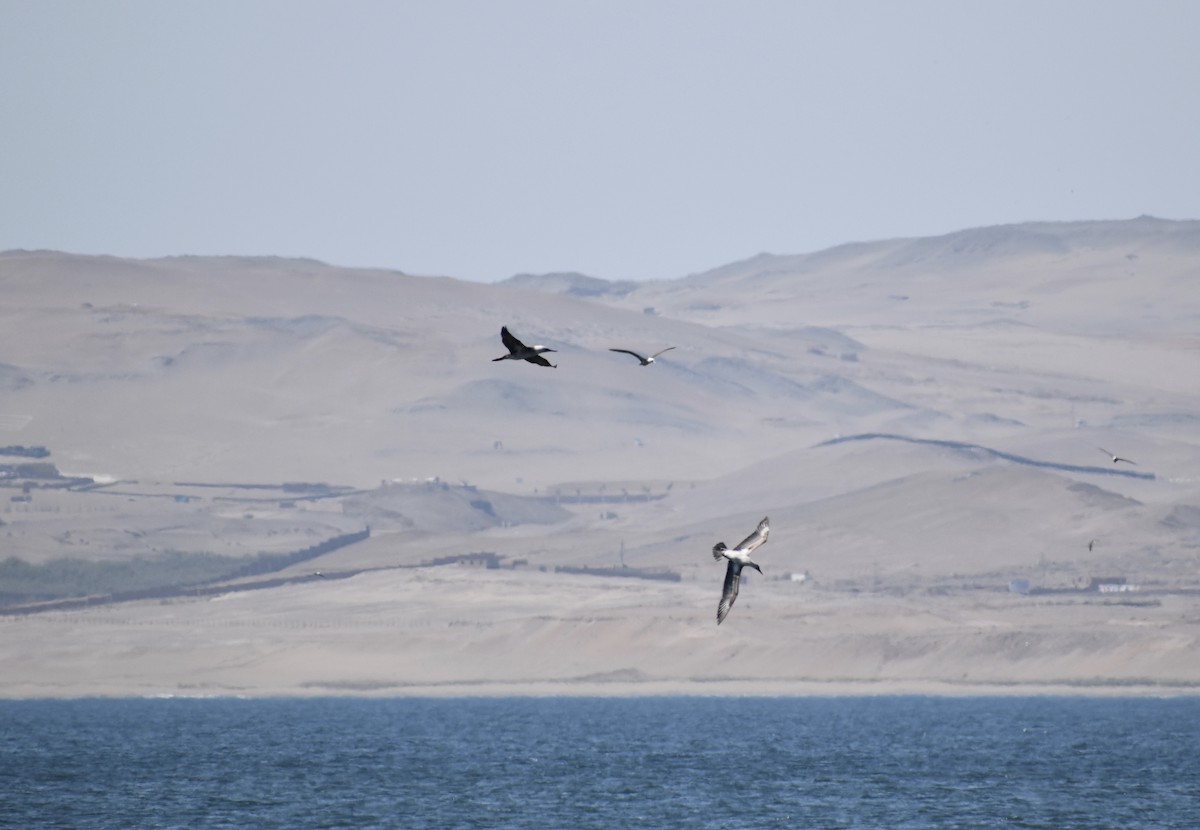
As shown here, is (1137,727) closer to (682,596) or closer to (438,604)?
(682,596)

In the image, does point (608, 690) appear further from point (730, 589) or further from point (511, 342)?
point (730, 589)

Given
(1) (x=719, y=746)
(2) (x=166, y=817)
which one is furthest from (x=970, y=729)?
(2) (x=166, y=817)

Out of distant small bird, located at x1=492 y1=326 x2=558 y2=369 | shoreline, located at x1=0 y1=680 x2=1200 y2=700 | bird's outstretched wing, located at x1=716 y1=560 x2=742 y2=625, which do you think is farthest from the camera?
shoreline, located at x1=0 y1=680 x2=1200 y2=700

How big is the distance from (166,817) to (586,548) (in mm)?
126554

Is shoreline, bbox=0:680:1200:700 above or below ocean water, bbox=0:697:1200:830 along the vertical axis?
below

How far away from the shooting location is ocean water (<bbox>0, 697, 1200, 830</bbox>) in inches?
2714

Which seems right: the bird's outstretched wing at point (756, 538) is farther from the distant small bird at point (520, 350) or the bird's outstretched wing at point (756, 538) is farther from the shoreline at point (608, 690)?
the shoreline at point (608, 690)

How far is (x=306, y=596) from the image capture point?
16762 cm

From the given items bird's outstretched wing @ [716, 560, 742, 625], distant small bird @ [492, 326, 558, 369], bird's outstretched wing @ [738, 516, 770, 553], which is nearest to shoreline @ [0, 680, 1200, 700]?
bird's outstretched wing @ [738, 516, 770, 553]

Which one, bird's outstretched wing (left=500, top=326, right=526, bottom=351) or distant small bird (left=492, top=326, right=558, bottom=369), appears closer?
bird's outstretched wing (left=500, top=326, right=526, bottom=351)

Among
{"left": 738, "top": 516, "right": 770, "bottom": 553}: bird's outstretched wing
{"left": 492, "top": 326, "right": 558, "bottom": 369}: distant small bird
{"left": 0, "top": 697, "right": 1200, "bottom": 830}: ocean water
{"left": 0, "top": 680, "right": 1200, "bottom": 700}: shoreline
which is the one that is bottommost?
{"left": 0, "top": 680, "right": 1200, "bottom": 700}: shoreline

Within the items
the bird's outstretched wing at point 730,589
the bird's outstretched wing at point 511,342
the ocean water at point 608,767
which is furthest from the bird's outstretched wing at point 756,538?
the ocean water at point 608,767

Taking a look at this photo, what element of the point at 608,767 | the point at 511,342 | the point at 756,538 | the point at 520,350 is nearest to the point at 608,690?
the point at 608,767

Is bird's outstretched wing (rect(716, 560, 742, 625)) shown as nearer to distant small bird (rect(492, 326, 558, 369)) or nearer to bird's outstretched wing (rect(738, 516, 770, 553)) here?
bird's outstretched wing (rect(738, 516, 770, 553))
